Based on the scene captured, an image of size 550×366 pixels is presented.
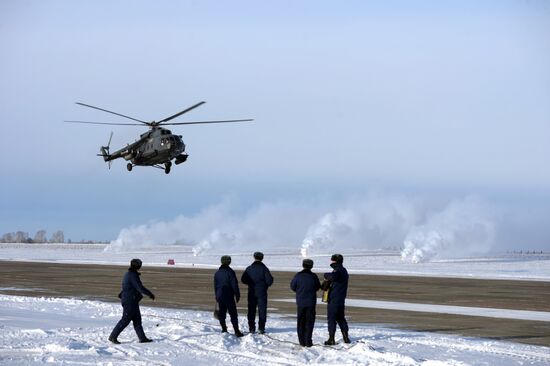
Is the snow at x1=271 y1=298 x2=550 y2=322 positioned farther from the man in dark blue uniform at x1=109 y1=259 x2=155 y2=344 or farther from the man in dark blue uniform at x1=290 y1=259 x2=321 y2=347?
the man in dark blue uniform at x1=109 y1=259 x2=155 y2=344

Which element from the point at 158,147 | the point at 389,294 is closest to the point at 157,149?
the point at 158,147

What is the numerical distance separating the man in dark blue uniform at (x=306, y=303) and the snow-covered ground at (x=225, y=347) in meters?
0.26

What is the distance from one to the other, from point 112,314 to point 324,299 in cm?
784

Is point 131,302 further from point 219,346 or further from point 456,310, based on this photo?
point 456,310

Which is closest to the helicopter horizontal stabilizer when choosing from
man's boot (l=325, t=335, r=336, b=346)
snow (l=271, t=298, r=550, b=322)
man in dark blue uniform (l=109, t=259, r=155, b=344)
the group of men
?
snow (l=271, t=298, r=550, b=322)

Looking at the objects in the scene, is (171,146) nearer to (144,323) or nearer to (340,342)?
(144,323)

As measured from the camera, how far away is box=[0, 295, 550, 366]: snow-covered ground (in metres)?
16.1

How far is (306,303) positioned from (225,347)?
1.76 meters

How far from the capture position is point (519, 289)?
3706cm

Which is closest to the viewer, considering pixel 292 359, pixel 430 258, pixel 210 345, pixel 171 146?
pixel 292 359

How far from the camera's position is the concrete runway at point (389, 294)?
22.1 meters

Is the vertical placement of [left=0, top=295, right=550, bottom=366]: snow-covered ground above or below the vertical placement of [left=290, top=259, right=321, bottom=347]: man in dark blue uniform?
below

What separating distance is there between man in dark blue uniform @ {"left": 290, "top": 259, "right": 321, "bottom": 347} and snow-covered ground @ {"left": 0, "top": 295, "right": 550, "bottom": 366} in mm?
260

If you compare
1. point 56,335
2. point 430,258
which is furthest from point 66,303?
point 430,258
